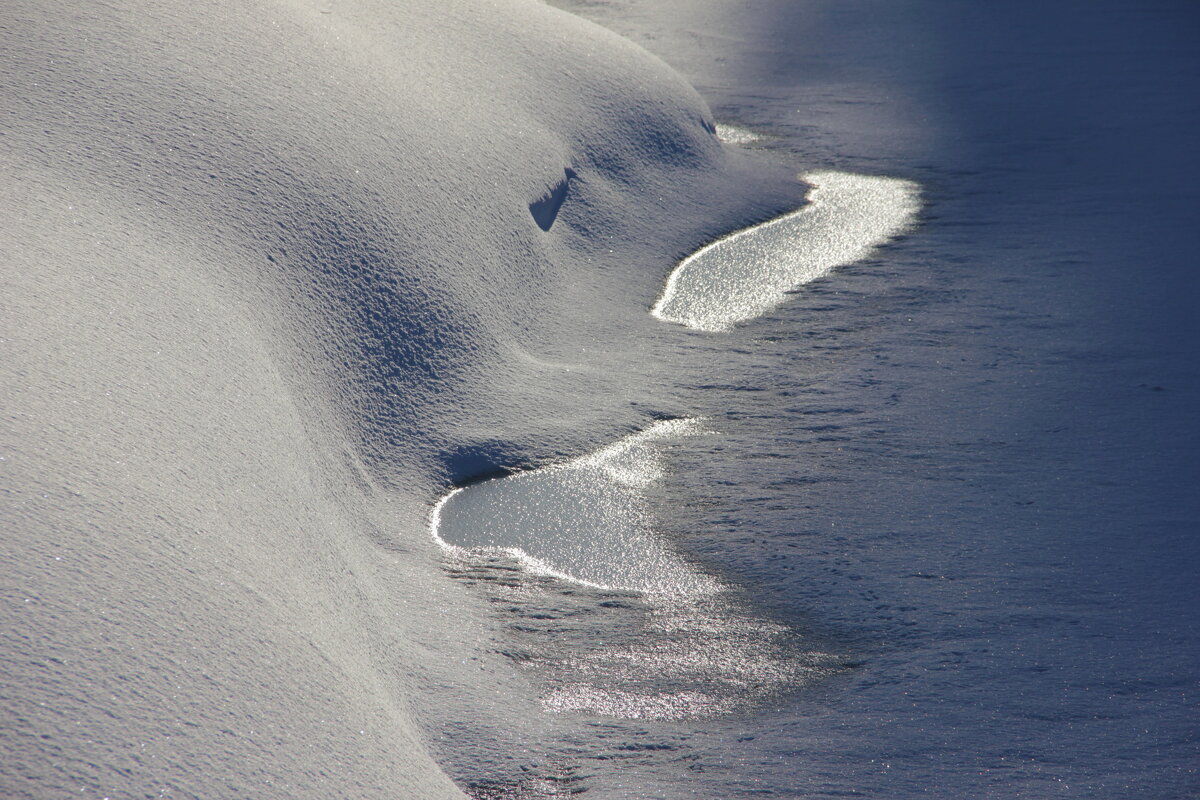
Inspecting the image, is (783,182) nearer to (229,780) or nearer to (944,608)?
(944,608)

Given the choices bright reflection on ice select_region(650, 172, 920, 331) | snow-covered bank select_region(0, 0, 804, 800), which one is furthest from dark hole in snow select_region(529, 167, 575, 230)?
bright reflection on ice select_region(650, 172, 920, 331)

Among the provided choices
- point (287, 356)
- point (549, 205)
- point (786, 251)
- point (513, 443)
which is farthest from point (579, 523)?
point (786, 251)

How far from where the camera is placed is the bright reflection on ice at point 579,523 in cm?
204

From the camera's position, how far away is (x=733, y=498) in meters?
2.26

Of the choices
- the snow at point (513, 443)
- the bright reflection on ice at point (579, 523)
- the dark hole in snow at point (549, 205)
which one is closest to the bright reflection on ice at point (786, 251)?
the snow at point (513, 443)

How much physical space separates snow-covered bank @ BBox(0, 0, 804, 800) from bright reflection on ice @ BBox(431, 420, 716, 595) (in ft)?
0.25

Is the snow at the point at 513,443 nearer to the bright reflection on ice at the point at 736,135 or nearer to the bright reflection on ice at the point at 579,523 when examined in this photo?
the bright reflection on ice at the point at 579,523

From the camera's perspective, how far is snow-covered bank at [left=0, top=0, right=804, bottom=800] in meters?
1.30

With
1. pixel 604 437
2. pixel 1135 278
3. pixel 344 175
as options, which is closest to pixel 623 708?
pixel 604 437

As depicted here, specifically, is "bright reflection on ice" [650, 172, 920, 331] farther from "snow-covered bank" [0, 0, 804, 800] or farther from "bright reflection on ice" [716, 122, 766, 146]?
"bright reflection on ice" [716, 122, 766, 146]

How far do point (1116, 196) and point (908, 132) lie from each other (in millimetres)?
1005

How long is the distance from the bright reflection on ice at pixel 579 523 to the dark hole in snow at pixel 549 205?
1.08 m

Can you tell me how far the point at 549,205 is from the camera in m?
3.27

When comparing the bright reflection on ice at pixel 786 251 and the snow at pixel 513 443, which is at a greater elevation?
the bright reflection on ice at pixel 786 251
